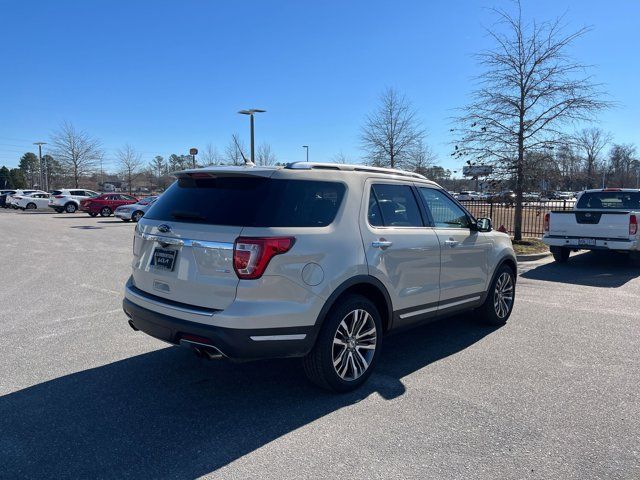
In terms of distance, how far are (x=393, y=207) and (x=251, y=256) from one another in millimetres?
1691

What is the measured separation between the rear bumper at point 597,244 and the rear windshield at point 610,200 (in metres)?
1.71

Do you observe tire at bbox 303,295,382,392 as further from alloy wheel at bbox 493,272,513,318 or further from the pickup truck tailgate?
the pickup truck tailgate

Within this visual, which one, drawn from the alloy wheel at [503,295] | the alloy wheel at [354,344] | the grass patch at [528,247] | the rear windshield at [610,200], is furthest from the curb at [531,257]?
the alloy wheel at [354,344]

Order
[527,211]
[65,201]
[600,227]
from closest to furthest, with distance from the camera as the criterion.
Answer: [600,227] < [527,211] < [65,201]

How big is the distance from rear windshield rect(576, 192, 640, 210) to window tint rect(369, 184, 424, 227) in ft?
30.5

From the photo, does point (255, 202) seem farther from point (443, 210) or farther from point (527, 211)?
point (527, 211)

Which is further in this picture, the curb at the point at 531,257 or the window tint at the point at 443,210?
the curb at the point at 531,257

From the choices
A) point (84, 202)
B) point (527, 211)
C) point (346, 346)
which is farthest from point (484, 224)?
point (84, 202)

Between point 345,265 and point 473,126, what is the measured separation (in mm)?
11727

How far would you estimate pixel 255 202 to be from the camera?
360 centimetres

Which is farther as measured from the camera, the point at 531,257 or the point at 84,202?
the point at 84,202

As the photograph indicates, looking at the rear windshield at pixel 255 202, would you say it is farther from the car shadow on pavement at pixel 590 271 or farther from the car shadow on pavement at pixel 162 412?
the car shadow on pavement at pixel 590 271

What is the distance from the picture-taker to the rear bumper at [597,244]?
1019 centimetres

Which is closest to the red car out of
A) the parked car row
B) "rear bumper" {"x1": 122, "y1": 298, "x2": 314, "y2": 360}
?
the parked car row
